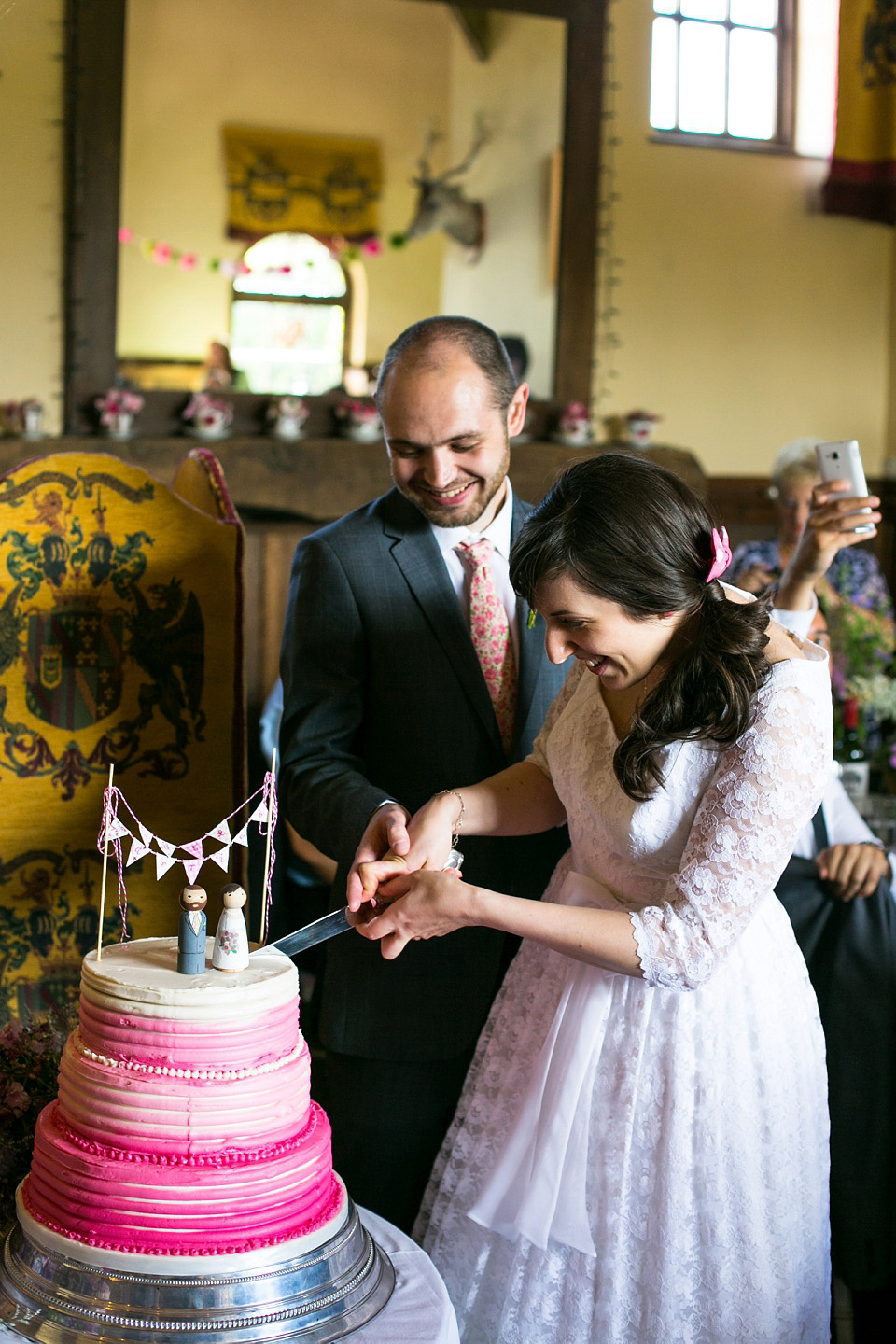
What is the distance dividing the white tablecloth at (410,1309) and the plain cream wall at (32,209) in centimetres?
477

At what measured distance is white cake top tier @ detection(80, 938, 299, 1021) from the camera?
1.26 m

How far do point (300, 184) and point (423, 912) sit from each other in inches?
344

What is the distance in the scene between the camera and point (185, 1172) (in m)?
1.25

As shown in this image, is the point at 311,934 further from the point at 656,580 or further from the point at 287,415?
the point at 287,415

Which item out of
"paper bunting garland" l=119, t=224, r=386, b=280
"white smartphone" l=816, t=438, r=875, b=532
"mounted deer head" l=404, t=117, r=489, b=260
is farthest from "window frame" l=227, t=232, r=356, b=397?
"white smartphone" l=816, t=438, r=875, b=532

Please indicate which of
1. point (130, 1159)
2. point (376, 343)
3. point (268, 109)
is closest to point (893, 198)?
point (376, 343)

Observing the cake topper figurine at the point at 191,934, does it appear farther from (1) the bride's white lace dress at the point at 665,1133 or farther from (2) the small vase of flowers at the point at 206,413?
(2) the small vase of flowers at the point at 206,413

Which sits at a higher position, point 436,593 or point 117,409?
point 117,409

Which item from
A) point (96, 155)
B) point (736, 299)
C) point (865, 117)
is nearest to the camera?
point (96, 155)

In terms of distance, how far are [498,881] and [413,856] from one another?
16.2 inches

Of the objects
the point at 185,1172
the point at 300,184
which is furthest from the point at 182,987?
the point at 300,184

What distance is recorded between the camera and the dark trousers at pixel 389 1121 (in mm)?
2062

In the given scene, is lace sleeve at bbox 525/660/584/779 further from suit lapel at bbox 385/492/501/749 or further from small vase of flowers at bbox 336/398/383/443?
small vase of flowers at bbox 336/398/383/443

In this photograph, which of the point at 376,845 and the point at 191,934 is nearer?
the point at 191,934
